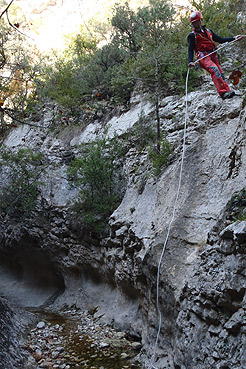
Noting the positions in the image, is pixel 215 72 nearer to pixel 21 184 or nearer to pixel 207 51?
pixel 207 51

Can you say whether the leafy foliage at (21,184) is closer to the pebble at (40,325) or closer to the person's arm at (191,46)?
the pebble at (40,325)

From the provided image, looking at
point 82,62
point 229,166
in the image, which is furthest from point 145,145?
point 82,62

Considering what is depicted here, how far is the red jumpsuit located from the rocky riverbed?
16.7 feet

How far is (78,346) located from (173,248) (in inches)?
121

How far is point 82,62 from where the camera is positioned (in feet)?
49.1

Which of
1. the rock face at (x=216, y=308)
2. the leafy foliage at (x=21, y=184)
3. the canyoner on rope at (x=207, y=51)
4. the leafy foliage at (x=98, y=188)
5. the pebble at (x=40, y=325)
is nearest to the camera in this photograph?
the rock face at (x=216, y=308)

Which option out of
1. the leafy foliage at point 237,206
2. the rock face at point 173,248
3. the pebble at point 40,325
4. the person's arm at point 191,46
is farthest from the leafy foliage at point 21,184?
the leafy foliage at point 237,206

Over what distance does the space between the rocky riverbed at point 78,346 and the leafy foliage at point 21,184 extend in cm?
460

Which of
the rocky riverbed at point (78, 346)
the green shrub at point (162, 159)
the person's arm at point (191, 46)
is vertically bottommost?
the rocky riverbed at point (78, 346)

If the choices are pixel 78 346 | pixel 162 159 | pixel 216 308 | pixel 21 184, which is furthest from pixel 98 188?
pixel 216 308

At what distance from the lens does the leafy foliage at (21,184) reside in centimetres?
1105

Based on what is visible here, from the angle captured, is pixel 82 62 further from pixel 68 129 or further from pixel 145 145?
pixel 145 145

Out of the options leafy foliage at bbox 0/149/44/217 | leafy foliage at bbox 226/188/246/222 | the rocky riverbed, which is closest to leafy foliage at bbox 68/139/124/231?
leafy foliage at bbox 0/149/44/217

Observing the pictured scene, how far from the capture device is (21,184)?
11141 millimetres
